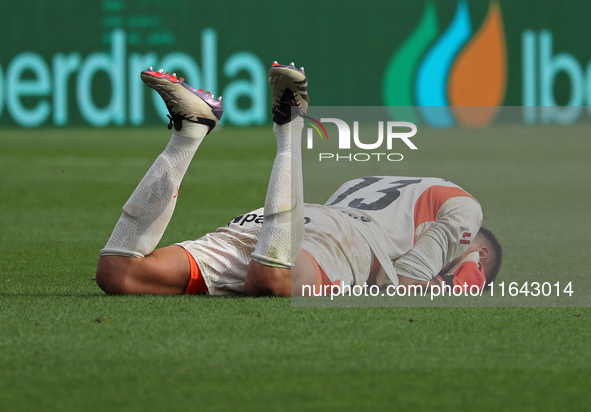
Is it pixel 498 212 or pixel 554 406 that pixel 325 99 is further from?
pixel 554 406

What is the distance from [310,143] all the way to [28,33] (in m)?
12.5

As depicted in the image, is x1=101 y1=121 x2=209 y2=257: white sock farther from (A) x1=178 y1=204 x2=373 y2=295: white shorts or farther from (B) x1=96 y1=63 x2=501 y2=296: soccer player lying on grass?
(A) x1=178 y1=204 x2=373 y2=295: white shorts

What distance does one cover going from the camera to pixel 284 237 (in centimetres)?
303

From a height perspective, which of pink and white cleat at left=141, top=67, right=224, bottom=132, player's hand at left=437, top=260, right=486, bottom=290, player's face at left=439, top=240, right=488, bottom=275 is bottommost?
player's hand at left=437, top=260, right=486, bottom=290

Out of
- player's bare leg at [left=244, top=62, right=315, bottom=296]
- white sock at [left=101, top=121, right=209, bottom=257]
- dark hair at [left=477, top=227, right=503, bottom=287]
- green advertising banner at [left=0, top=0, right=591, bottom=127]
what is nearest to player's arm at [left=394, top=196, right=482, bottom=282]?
dark hair at [left=477, top=227, right=503, bottom=287]

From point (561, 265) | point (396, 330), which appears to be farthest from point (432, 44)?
point (396, 330)

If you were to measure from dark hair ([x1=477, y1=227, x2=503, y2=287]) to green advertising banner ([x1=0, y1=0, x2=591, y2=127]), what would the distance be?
11.3 metres

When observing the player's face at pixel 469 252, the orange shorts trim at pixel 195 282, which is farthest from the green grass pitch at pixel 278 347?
the player's face at pixel 469 252

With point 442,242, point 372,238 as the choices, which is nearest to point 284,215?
point 372,238

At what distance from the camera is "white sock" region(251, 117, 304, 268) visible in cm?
302

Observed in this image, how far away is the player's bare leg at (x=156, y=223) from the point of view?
3086 millimetres

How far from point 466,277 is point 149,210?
1140 mm

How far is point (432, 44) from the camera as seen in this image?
15109 mm

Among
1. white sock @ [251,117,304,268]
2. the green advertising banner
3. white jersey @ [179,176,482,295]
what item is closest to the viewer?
white sock @ [251,117,304,268]
